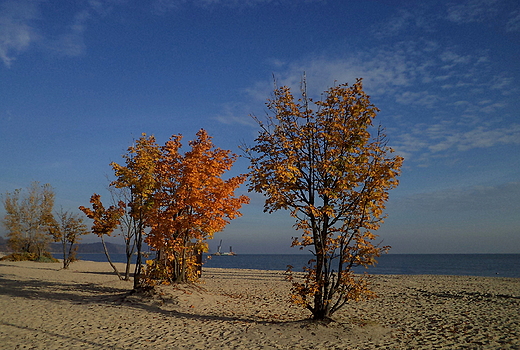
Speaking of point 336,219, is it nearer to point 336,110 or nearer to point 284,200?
point 284,200

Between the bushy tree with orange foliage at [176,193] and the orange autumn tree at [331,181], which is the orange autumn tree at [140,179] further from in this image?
the orange autumn tree at [331,181]

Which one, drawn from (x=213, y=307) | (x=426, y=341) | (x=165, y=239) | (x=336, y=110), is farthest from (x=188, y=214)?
(x=426, y=341)

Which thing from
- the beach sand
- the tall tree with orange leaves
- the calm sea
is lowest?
the calm sea

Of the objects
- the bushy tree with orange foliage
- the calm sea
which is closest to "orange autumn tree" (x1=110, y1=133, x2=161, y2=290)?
the bushy tree with orange foliage

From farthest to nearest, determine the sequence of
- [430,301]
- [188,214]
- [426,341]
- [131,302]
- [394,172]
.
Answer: [430,301] → [188,214] → [131,302] → [394,172] → [426,341]

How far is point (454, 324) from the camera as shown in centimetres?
966

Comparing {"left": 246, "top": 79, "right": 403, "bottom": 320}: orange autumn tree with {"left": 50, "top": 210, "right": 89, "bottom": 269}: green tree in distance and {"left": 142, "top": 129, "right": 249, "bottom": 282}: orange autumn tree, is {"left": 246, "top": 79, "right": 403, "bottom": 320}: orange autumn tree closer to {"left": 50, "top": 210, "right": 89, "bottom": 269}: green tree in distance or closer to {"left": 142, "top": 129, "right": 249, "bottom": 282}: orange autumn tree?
{"left": 142, "top": 129, "right": 249, "bottom": 282}: orange autumn tree

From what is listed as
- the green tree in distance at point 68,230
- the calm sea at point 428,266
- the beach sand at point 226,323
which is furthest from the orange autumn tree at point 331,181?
the green tree in distance at point 68,230

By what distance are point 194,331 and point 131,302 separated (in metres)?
4.28

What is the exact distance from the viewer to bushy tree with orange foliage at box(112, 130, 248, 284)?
12898 mm

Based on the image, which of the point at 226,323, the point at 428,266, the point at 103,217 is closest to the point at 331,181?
the point at 226,323

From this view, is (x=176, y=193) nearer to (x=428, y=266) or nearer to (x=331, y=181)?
(x=331, y=181)

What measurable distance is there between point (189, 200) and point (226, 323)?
4802 millimetres

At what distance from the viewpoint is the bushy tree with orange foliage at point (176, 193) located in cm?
1290
